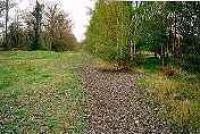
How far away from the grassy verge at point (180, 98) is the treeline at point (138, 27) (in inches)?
253

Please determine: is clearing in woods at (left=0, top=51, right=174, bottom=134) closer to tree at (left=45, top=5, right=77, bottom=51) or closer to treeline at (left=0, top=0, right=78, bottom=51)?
treeline at (left=0, top=0, right=78, bottom=51)

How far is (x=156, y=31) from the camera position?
4188 cm

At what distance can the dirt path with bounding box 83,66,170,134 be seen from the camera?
15961mm

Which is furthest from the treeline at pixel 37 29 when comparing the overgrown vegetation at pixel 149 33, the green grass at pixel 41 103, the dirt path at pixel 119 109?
the dirt path at pixel 119 109

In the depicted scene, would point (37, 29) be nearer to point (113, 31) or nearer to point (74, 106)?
point (113, 31)

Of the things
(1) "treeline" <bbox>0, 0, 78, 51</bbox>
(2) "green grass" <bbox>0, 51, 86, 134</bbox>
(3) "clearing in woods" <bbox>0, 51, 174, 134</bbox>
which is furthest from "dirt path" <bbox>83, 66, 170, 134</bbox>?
(1) "treeline" <bbox>0, 0, 78, 51</bbox>

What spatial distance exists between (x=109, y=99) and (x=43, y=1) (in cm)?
6953

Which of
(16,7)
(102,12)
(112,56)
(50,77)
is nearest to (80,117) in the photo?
(50,77)

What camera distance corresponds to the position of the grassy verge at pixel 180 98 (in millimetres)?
16734

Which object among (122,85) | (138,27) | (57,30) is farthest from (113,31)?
(57,30)

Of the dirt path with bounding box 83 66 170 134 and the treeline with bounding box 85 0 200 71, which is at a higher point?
the treeline with bounding box 85 0 200 71

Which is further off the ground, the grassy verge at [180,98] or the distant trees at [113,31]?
the distant trees at [113,31]

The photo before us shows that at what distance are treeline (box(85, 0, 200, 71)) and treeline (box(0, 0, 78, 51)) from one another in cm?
3904

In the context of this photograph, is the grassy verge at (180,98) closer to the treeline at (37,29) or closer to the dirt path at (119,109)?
the dirt path at (119,109)
